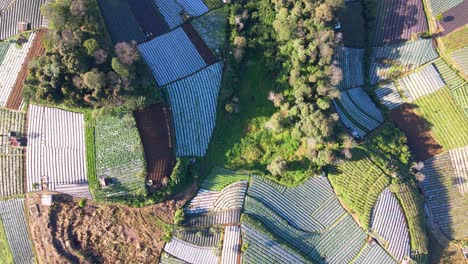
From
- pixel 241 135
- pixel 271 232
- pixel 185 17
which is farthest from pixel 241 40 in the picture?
pixel 271 232

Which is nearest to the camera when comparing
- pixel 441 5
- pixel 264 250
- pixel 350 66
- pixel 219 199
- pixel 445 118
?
pixel 264 250

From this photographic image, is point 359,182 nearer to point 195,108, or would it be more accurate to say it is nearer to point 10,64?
point 195,108

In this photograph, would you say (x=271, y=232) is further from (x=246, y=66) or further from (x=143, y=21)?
(x=143, y=21)

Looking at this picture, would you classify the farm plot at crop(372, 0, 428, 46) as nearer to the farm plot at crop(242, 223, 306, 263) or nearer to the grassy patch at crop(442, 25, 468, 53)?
the grassy patch at crop(442, 25, 468, 53)

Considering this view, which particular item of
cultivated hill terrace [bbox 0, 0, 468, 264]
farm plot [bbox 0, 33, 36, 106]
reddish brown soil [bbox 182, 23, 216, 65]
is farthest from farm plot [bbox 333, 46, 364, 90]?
farm plot [bbox 0, 33, 36, 106]

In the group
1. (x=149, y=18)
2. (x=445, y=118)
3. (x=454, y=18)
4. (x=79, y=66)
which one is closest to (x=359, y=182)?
(x=445, y=118)

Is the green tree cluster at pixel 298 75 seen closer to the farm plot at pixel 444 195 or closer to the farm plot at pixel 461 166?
the farm plot at pixel 444 195
